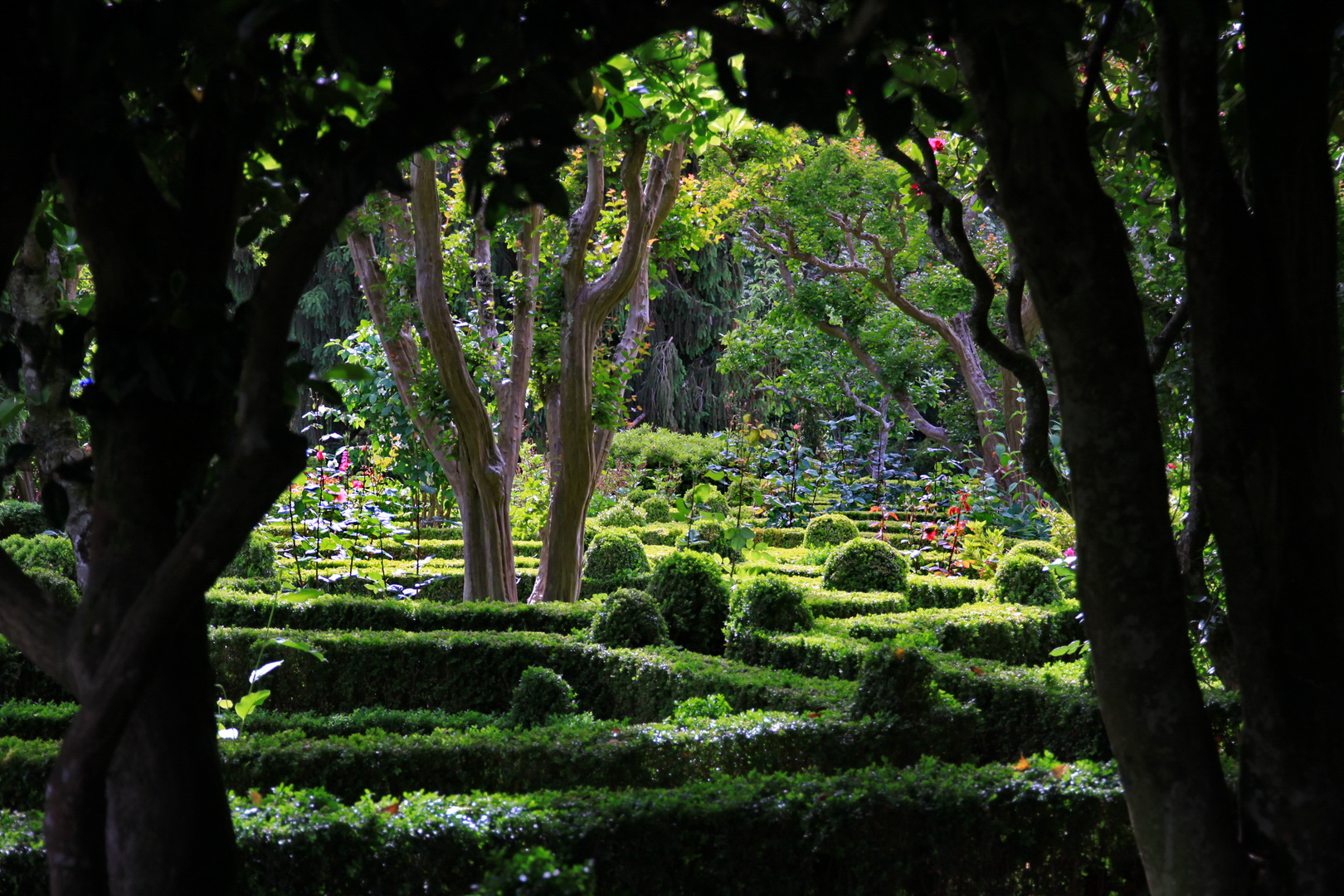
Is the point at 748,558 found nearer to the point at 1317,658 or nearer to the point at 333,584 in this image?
the point at 333,584

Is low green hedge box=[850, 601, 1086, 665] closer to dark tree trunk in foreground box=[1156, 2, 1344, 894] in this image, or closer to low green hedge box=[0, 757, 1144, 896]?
low green hedge box=[0, 757, 1144, 896]

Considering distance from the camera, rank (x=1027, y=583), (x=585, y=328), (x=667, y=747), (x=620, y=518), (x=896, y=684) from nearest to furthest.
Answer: (x=667, y=747) < (x=896, y=684) < (x=585, y=328) < (x=1027, y=583) < (x=620, y=518)

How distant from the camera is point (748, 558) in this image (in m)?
11.3

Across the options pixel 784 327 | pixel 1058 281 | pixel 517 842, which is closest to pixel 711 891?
pixel 517 842

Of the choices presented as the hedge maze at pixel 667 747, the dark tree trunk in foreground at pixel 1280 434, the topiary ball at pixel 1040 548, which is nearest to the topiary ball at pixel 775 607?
the hedge maze at pixel 667 747

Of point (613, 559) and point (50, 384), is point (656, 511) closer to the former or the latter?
point (613, 559)

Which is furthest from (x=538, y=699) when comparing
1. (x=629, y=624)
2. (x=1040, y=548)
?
(x=1040, y=548)

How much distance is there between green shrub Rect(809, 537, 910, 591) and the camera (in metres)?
8.76

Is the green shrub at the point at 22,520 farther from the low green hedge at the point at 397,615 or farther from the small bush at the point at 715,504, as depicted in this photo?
the small bush at the point at 715,504

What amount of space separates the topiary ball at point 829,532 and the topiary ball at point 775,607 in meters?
6.06

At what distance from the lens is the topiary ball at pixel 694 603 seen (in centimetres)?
718

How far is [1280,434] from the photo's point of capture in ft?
5.79

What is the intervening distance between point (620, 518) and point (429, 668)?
8.13 m

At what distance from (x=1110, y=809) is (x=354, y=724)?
13.0ft
